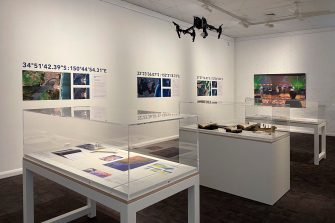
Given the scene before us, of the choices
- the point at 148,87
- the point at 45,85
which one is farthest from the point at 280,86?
the point at 45,85

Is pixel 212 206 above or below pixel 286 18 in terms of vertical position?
below

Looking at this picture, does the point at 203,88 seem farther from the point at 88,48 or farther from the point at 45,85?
the point at 45,85

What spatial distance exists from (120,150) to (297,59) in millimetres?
7968

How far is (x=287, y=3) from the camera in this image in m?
5.98

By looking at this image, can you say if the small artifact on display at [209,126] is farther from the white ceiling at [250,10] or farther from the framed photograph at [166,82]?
the framed photograph at [166,82]

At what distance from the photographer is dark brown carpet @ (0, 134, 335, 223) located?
118 inches

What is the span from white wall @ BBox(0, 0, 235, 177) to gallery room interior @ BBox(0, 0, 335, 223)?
21 mm

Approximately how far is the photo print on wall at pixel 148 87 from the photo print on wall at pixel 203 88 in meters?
1.72

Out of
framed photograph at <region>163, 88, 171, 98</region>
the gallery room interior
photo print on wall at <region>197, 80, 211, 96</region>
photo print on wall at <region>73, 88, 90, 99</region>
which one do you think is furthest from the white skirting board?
photo print on wall at <region>197, 80, 211, 96</region>

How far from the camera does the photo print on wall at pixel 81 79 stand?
5.11 metres

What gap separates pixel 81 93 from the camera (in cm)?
521

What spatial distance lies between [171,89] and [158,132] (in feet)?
17.3

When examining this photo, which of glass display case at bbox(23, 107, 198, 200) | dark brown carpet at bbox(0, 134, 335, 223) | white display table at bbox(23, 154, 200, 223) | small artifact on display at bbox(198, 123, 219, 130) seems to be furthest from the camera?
small artifact on display at bbox(198, 123, 219, 130)

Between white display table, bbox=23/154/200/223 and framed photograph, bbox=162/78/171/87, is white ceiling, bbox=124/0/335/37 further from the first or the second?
white display table, bbox=23/154/200/223
